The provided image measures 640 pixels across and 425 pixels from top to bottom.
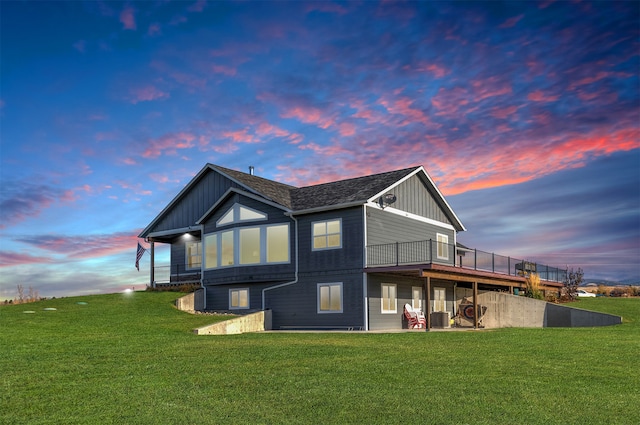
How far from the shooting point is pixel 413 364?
12.9 m

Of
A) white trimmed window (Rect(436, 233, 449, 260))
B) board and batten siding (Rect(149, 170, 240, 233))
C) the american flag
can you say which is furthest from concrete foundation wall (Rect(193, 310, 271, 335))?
the american flag

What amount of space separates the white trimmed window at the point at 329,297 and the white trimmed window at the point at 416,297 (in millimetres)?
4555

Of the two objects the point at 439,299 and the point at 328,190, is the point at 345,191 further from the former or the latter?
the point at 439,299

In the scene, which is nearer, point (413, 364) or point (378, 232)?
point (413, 364)

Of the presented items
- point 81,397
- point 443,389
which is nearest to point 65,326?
point 81,397

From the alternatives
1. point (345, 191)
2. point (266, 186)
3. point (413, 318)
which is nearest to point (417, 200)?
point (345, 191)

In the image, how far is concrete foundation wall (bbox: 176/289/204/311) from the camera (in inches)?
1212

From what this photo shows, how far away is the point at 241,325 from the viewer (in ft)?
83.1

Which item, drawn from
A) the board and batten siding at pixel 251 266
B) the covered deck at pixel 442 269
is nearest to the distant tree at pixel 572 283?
the covered deck at pixel 442 269

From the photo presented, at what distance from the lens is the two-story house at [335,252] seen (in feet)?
86.3

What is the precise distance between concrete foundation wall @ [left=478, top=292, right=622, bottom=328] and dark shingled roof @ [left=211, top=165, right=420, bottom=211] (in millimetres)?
8476

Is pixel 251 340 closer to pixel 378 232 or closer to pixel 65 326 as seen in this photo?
pixel 65 326

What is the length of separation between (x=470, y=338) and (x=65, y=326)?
1442 centimetres

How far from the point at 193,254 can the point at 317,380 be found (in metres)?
27.0
